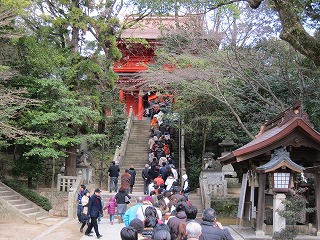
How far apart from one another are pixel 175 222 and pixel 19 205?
1161cm

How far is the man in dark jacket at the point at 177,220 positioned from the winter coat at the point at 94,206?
5244 mm

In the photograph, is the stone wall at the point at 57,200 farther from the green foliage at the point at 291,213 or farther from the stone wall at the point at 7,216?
the green foliage at the point at 291,213

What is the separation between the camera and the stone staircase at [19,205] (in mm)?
15766

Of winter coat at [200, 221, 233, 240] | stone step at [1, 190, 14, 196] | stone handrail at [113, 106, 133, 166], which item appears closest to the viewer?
winter coat at [200, 221, 233, 240]

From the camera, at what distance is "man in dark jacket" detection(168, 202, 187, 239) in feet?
21.2

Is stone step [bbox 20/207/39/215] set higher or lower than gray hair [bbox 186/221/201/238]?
lower

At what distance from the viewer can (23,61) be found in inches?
717

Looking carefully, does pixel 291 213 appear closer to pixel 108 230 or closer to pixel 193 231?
pixel 108 230

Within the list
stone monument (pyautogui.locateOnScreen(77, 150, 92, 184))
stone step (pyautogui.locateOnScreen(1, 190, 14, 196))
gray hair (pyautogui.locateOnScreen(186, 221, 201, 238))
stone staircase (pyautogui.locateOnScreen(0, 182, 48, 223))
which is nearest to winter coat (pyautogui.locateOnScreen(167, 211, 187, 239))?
gray hair (pyautogui.locateOnScreen(186, 221, 201, 238))

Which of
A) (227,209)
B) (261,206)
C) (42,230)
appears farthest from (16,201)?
(261,206)

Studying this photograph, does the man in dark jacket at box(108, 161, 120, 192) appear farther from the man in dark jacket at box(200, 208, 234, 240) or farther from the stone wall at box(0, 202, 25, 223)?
the man in dark jacket at box(200, 208, 234, 240)

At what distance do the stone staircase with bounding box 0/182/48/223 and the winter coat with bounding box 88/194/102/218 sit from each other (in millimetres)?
5050

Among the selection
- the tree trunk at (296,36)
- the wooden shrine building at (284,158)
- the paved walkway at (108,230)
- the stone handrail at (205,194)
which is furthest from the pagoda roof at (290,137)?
the stone handrail at (205,194)

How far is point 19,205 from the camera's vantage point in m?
16.4
